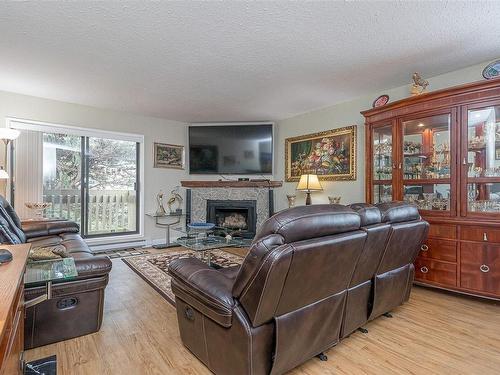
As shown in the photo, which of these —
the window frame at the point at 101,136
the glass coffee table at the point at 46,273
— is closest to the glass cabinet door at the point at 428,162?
the glass coffee table at the point at 46,273

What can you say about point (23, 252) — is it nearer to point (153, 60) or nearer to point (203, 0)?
point (203, 0)

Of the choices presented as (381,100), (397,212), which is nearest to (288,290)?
(397,212)

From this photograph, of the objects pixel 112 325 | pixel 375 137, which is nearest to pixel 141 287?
pixel 112 325

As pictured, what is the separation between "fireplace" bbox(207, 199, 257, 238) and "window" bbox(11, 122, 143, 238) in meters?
1.37

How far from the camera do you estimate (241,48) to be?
8.52 feet

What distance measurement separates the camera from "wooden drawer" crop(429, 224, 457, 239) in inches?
107

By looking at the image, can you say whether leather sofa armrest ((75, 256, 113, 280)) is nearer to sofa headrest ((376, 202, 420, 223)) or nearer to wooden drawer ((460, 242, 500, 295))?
sofa headrest ((376, 202, 420, 223))

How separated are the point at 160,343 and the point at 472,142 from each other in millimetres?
3237

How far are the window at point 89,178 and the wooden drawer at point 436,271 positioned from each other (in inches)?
171

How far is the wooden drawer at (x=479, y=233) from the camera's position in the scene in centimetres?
250

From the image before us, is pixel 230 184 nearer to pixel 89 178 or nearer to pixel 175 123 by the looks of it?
pixel 175 123

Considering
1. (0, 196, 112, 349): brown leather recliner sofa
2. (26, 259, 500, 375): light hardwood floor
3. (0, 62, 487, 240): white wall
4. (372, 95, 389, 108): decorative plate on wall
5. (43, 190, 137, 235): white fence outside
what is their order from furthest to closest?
(43, 190, 137, 235): white fence outside, (0, 62, 487, 240): white wall, (372, 95, 389, 108): decorative plate on wall, (0, 196, 112, 349): brown leather recliner sofa, (26, 259, 500, 375): light hardwood floor

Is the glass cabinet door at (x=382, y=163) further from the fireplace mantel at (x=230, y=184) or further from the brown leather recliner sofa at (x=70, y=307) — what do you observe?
the brown leather recliner sofa at (x=70, y=307)

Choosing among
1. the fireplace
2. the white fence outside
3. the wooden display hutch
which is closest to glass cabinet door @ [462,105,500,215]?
the wooden display hutch
